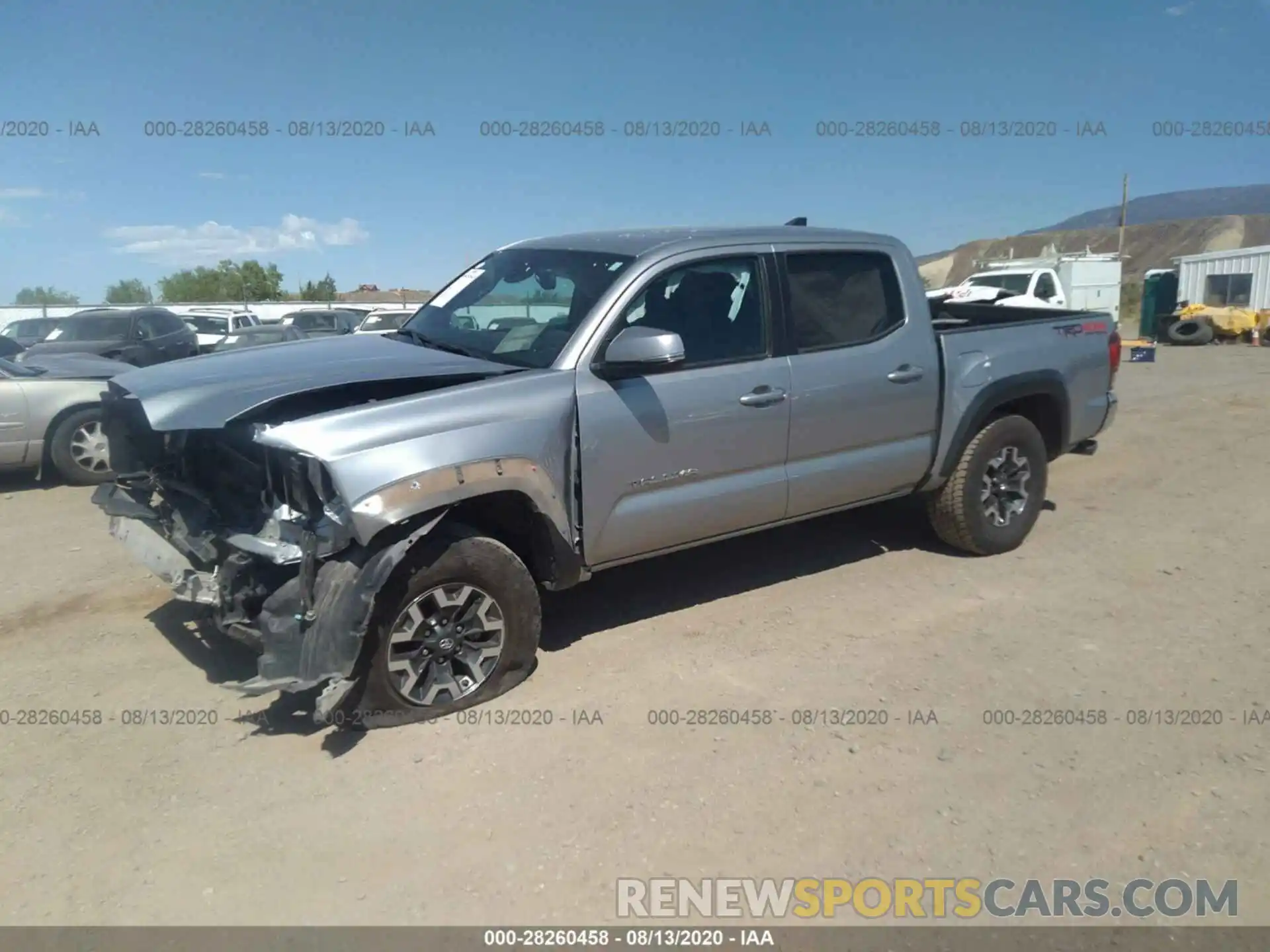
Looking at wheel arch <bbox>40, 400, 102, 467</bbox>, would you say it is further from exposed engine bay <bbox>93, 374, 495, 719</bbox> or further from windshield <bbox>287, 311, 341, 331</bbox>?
windshield <bbox>287, 311, 341, 331</bbox>

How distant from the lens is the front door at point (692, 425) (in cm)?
414

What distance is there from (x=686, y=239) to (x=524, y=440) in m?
1.46

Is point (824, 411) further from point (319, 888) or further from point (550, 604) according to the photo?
point (319, 888)

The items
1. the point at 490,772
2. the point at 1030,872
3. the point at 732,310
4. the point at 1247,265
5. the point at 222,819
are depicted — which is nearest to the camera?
the point at 1030,872

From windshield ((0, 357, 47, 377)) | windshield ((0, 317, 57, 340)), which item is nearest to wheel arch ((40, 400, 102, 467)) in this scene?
windshield ((0, 357, 47, 377))

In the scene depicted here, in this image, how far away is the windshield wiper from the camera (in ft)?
14.9

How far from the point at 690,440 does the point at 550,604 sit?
1.40 metres

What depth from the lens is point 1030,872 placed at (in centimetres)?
295

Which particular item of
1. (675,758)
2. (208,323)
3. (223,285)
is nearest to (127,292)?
(223,285)

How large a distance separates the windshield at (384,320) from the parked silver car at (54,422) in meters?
6.95

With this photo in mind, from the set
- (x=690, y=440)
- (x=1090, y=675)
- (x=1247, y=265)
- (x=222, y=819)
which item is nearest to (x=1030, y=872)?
(x=1090, y=675)

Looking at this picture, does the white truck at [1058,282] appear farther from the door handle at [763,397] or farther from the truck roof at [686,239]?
the door handle at [763,397]

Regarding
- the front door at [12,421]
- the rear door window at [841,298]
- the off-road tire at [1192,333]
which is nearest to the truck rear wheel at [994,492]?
the rear door window at [841,298]

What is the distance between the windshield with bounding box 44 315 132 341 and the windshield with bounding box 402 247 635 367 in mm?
10303
